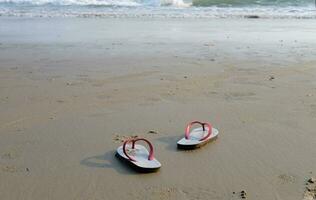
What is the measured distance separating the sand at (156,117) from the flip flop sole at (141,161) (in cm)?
4

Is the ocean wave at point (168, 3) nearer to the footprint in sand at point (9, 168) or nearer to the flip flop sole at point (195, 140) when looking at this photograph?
the flip flop sole at point (195, 140)

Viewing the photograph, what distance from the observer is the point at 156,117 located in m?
4.13

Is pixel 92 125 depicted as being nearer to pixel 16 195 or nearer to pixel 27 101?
pixel 27 101

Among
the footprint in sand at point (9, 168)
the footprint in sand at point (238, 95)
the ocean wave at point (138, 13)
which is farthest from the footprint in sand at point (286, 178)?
the ocean wave at point (138, 13)

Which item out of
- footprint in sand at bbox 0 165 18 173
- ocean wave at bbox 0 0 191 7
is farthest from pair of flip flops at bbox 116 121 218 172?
ocean wave at bbox 0 0 191 7

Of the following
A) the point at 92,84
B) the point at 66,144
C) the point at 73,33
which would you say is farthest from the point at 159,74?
the point at 73,33

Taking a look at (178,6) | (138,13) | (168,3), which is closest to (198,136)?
(138,13)

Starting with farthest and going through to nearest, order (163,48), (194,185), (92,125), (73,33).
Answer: (73,33) < (163,48) < (92,125) < (194,185)

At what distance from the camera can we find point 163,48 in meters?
8.20

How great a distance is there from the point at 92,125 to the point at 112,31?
7480 mm

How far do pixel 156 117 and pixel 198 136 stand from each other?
657mm

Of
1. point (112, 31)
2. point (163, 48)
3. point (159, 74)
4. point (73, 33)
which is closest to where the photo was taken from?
point (159, 74)

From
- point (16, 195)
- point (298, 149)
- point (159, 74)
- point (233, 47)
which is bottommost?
point (16, 195)

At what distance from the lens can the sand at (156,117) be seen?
283 centimetres
